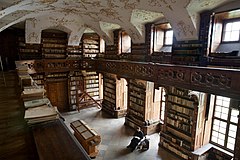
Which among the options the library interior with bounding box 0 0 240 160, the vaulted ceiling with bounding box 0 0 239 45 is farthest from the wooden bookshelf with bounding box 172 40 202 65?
the vaulted ceiling with bounding box 0 0 239 45

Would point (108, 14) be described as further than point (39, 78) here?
No

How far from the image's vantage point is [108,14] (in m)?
6.40

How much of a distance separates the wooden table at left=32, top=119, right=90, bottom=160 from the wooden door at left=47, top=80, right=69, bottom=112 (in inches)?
338

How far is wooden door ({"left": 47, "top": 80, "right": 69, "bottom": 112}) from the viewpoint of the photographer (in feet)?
30.7

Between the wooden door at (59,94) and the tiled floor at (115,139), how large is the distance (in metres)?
0.63

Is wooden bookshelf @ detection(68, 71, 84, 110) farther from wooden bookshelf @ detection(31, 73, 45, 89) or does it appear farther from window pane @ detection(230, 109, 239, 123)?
window pane @ detection(230, 109, 239, 123)

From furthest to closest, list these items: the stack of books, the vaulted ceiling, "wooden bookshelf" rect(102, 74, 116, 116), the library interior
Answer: "wooden bookshelf" rect(102, 74, 116, 116)
the vaulted ceiling
the library interior
the stack of books

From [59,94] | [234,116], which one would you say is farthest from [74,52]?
[234,116]

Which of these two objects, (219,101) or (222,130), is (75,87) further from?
(222,130)

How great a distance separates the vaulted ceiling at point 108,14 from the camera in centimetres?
452

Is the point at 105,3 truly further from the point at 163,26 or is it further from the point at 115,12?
the point at 163,26

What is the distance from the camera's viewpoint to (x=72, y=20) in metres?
8.05

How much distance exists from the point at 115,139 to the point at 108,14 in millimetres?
4824

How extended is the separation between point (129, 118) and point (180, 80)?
4.17 metres
